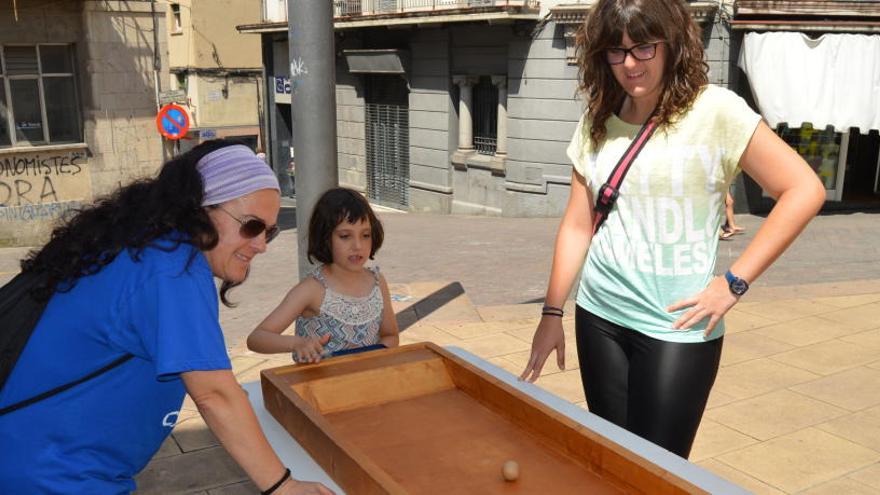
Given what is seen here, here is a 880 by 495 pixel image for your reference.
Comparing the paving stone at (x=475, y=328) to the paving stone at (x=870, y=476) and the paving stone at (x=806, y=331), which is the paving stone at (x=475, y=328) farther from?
the paving stone at (x=870, y=476)

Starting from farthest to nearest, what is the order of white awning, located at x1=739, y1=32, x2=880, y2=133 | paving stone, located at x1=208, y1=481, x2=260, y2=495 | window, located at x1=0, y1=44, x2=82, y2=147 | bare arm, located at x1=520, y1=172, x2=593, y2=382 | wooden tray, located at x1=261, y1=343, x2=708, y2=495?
window, located at x1=0, y1=44, x2=82, y2=147, white awning, located at x1=739, y1=32, x2=880, y2=133, paving stone, located at x1=208, y1=481, x2=260, y2=495, bare arm, located at x1=520, y1=172, x2=593, y2=382, wooden tray, located at x1=261, y1=343, x2=708, y2=495

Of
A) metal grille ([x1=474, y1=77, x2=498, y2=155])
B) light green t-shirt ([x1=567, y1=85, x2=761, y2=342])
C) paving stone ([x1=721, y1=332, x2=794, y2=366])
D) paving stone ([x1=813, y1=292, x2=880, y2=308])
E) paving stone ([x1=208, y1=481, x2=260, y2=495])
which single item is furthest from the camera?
metal grille ([x1=474, y1=77, x2=498, y2=155])

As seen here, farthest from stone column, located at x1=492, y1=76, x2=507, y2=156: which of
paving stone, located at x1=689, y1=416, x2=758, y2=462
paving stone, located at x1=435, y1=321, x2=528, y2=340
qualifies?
paving stone, located at x1=689, y1=416, x2=758, y2=462

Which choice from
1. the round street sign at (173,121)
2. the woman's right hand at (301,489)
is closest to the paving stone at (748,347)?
the woman's right hand at (301,489)

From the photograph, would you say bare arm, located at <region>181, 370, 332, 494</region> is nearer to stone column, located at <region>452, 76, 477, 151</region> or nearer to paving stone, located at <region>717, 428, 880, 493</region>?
paving stone, located at <region>717, 428, 880, 493</region>

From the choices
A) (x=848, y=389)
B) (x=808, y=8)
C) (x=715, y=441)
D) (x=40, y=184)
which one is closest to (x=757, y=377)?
(x=848, y=389)

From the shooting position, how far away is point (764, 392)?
4.62 metres

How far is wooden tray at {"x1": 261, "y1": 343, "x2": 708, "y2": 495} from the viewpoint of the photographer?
6.10ft

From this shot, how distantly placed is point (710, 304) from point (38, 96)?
14789mm

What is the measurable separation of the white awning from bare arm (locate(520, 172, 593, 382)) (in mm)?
11483

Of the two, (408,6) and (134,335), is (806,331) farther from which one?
(408,6)

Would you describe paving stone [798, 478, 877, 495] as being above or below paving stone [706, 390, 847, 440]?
above

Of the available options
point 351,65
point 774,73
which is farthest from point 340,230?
point 351,65

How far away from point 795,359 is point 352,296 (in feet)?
11.0
